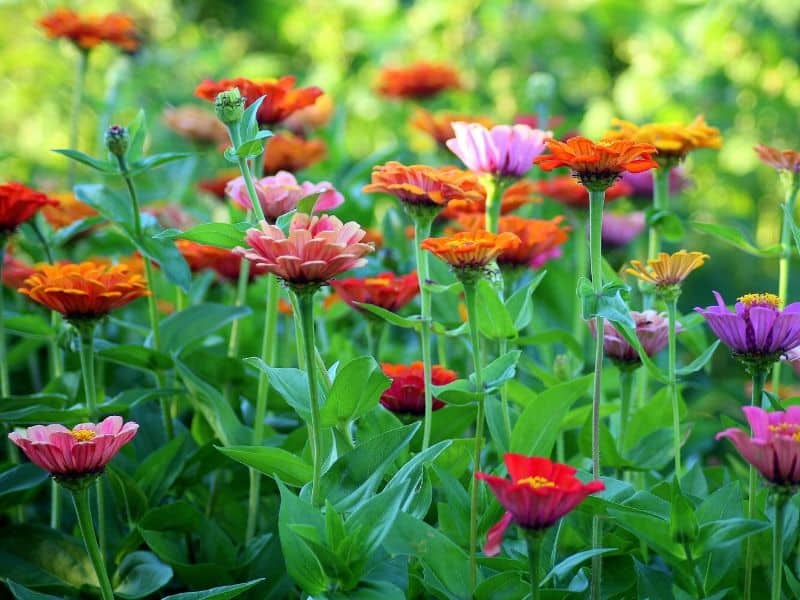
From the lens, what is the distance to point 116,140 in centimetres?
94

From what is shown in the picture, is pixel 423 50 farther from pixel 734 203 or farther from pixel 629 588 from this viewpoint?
pixel 629 588

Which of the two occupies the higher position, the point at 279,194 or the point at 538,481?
the point at 279,194

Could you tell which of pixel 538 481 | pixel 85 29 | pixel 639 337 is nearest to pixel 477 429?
pixel 538 481

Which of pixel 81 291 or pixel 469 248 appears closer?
pixel 469 248

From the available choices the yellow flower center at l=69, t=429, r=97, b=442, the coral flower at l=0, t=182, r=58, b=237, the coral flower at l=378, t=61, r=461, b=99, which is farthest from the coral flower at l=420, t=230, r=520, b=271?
the coral flower at l=378, t=61, r=461, b=99

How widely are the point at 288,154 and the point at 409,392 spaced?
51 centimetres

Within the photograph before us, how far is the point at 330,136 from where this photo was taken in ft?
6.03

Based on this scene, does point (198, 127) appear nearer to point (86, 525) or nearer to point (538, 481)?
point (86, 525)

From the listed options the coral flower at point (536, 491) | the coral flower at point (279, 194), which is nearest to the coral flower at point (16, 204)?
the coral flower at point (279, 194)

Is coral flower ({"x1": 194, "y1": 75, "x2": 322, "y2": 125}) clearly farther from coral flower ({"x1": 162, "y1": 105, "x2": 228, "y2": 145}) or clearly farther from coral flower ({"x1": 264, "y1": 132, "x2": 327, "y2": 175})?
coral flower ({"x1": 162, "y1": 105, "x2": 228, "y2": 145})

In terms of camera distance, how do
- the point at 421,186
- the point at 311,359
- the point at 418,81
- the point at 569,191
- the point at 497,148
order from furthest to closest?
the point at 418,81
the point at 569,191
the point at 497,148
the point at 421,186
the point at 311,359

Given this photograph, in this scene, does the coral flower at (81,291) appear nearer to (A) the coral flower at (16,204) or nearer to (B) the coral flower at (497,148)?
(A) the coral flower at (16,204)

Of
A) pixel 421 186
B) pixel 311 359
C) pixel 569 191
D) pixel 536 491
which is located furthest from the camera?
pixel 569 191

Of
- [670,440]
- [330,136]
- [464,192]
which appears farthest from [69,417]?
[330,136]
